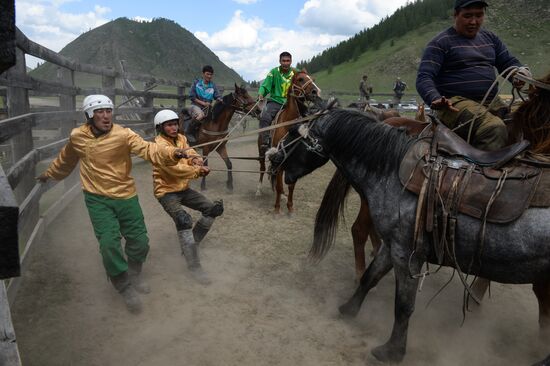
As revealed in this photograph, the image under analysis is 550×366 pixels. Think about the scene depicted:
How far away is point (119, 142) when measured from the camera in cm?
350

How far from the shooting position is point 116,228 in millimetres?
3521

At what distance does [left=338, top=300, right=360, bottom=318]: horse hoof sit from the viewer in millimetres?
3441

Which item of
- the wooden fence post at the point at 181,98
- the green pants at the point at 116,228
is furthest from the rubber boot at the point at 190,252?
the wooden fence post at the point at 181,98

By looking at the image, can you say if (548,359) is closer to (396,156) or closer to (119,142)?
(396,156)

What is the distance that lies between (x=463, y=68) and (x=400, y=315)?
83.5 inches

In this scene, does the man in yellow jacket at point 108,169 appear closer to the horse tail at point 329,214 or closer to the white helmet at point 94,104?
the white helmet at point 94,104

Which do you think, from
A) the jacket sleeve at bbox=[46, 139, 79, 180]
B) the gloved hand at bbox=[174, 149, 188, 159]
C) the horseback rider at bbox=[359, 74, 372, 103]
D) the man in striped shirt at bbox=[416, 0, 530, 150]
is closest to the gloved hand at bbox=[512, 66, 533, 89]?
the man in striped shirt at bbox=[416, 0, 530, 150]

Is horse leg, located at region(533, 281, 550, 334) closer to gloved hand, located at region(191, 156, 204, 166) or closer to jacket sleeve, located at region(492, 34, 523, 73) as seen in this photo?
jacket sleeve, located at region(492, 34, 523, 73)

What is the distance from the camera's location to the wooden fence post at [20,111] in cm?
400

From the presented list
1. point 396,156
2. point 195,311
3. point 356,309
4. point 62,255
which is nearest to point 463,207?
point 396,156

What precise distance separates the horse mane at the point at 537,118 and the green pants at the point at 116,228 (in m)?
3.24

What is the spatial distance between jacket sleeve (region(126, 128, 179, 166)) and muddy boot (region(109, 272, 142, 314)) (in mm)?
1037

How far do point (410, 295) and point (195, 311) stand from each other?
180 cm

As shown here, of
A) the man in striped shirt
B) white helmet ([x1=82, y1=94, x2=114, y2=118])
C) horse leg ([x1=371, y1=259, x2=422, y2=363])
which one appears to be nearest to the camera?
horse leg ([x1=371, y1=259, x2=422, y2=363])
